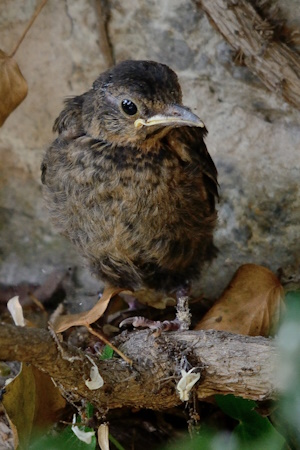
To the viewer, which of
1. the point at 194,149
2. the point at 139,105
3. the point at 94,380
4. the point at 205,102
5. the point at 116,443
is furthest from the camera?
the point at 205,102

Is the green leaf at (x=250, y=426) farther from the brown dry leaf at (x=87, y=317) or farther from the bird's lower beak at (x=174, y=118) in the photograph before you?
the bird's lower beak at (x=174, y=118)

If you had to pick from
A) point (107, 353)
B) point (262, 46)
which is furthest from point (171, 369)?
point (262, 46)

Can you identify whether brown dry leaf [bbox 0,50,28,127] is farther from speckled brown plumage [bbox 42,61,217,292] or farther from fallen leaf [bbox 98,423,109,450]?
fallen leaf [bbox 98,423,109,450]

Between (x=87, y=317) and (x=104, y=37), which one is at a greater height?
(x=104, y=37)

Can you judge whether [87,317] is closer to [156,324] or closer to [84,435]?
[156,324]

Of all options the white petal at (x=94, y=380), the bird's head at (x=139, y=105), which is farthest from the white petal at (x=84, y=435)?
the bird's head at (x=139, y=105)

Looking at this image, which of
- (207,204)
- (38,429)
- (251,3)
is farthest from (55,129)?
(38,429)

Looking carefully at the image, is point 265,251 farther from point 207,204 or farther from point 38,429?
point 38,429
